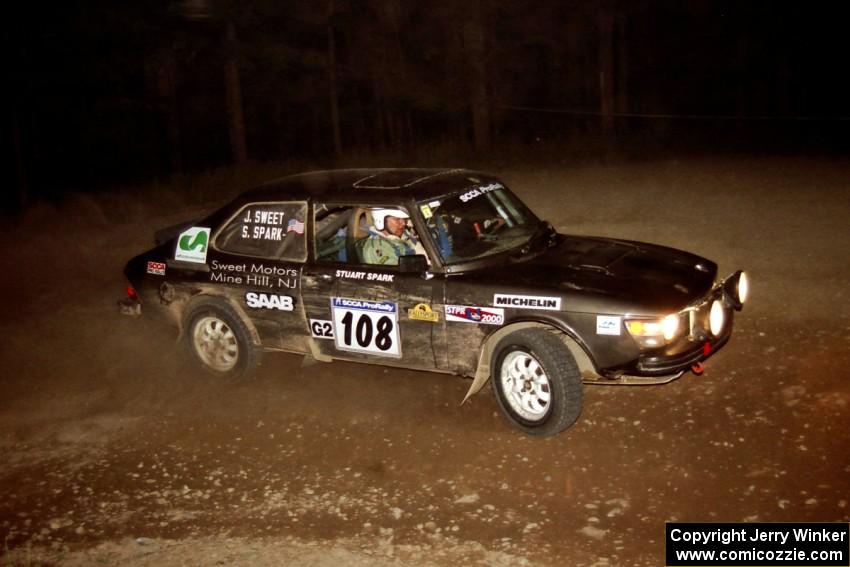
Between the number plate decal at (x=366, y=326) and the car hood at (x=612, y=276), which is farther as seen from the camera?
the number plate decal at (x=366, y=326)

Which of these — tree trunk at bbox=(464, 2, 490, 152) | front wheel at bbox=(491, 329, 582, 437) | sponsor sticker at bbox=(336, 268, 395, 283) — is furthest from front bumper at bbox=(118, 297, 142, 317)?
tree trunk at bbox=(464, 2, 490, 152)

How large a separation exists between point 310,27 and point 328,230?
26174 millimetres

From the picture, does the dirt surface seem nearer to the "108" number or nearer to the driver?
the "108" number

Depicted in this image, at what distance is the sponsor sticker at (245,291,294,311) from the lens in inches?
261

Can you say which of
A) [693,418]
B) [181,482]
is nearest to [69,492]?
[181,482]

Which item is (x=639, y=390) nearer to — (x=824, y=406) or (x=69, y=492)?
(x=824, y=406)

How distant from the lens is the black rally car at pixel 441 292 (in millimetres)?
5406

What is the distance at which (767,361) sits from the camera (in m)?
6.52

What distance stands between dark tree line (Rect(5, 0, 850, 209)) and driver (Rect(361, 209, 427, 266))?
1462cm

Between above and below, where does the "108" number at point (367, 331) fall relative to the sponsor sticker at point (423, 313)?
below

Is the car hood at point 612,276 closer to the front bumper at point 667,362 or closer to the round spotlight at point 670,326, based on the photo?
the round spotlight at point 670,326

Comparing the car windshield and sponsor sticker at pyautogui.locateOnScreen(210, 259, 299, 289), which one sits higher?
the car windshield

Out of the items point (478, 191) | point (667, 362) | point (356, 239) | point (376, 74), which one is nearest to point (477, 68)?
point (376, 74)

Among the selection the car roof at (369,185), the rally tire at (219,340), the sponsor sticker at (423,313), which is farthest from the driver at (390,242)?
the rally tire at (219,340)
